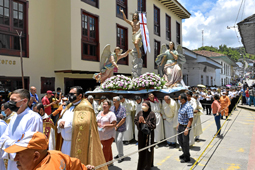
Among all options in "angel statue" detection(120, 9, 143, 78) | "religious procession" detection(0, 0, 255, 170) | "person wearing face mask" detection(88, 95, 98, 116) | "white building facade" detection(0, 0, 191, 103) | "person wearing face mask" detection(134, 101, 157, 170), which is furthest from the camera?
"white building facade" detection(0, 0, 191, 103)

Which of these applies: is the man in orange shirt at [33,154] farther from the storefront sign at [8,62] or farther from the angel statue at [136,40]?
the storefront sign at [8,62]

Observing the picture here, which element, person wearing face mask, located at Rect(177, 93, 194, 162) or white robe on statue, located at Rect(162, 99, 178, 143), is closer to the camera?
person wearing face mask, located at Rect(177, 93, 194, 162)

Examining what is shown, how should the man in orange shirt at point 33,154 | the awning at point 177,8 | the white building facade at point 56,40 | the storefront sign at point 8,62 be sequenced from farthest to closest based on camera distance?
the awning at point 177,8 → the white building facade at point 56,40 → the storefront sign at point 8,62 → the man in orange shirt at point 33,154

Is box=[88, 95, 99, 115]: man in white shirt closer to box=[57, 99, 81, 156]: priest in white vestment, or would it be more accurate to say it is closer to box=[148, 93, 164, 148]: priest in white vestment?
box=[148, 93, 164, 148]: priest in white vestment

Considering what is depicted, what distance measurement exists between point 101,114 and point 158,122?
112 inches

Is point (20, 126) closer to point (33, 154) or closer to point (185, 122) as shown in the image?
point (33, 154)

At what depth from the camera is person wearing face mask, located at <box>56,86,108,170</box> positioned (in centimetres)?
358

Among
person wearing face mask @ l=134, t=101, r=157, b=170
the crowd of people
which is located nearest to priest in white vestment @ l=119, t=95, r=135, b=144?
the crowd of people

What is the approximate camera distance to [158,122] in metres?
7.35

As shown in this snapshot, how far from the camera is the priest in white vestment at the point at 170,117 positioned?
7117 millimetres

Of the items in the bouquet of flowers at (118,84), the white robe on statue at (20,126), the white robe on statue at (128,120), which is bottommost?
the white robe on statue at (128,120)

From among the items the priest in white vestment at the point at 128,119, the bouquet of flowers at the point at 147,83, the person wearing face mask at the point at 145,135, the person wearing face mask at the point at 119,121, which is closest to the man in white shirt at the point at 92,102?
the priest in white vestment at the point at 128,119

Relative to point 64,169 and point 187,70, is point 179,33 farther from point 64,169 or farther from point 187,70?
point 64,169

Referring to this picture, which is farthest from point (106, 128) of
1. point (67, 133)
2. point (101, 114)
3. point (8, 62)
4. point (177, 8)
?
point (177, 8)
